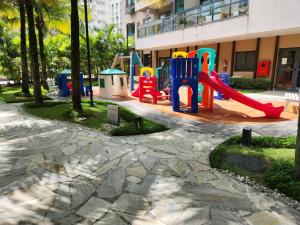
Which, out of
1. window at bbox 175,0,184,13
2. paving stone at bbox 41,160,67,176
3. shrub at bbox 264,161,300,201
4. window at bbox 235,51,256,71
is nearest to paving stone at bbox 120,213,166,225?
paving stone at bbox 41,160,67,176

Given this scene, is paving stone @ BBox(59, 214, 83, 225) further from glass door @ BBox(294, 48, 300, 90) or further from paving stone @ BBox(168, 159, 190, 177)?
glass door @ BBox(294, 48, 300, 90)

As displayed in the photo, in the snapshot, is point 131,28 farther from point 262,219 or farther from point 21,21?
point 262,219

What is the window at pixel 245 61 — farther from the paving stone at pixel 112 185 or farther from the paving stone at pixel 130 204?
the paving stone at pixel 130 204

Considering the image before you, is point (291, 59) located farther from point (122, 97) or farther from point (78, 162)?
point (78, 162)

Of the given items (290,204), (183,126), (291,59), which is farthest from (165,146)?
(291,59)

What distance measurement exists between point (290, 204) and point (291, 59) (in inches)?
578

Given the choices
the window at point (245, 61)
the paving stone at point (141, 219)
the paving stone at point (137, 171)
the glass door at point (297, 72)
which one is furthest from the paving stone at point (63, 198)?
the window at point (245, 61)

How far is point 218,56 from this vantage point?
19.9 m

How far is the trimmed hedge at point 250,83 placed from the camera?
16109 millimetres

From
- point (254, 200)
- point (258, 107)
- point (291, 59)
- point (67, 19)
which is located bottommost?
point (254, 200)

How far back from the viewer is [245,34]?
569 inches

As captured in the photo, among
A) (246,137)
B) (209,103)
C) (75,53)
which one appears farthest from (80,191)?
(209,103)

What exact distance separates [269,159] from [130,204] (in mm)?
2838

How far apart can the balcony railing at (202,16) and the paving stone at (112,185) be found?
13432 millimetres
